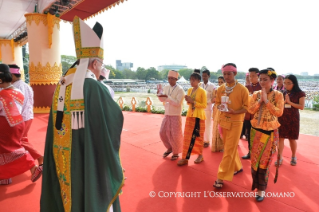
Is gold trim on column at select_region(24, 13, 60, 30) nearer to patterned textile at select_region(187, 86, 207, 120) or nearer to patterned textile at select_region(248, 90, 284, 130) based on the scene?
patterned textile at select_region(187, 86, 207, 120)

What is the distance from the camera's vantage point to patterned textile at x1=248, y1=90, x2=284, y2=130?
103 inches

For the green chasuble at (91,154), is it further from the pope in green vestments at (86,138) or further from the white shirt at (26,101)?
the white shirt at (26,101)

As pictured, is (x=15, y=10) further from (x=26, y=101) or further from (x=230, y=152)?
(x=230, y=152)

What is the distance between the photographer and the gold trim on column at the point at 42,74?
8.75m

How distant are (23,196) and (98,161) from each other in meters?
1.80

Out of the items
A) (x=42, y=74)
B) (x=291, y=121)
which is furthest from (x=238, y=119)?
(x=42, y=74)

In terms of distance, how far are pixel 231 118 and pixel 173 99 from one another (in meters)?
1.24

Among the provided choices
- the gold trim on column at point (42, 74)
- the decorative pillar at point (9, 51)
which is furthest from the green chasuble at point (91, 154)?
the decorative pillar at point (9, 51)

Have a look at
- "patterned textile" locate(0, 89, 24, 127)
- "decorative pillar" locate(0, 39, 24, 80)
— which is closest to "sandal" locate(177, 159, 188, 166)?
"patterned textile" locate(0, 89, 24, 127)

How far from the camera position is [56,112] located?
5.88 feet

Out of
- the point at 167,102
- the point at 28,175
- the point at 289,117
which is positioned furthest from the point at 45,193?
the point at 289,117

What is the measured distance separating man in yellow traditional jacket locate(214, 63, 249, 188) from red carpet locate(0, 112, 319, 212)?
0.89ft

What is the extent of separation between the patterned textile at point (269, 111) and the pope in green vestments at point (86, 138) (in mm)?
1935

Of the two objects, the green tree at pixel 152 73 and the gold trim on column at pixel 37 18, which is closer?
the gold trim on column at pixel 37 18
